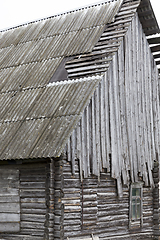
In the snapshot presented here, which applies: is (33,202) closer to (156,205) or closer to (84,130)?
(84,130)

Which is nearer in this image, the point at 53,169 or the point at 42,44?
the point at 53,169

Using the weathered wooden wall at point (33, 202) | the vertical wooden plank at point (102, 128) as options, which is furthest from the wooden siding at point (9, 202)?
the vertical wooden plank at point (102, 128)

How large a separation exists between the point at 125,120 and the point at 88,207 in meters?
3.18

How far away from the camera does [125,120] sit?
11.9m

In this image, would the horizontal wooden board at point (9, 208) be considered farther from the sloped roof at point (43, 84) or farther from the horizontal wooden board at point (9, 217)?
the sloped roof at point (43, 84)

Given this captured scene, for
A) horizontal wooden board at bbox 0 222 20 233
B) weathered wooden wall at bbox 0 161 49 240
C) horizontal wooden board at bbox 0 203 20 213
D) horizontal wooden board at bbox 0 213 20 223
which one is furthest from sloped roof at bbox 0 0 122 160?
horizontal wooden board at bbox 0 222 20 233

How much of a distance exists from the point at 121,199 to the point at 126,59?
4.66 metres

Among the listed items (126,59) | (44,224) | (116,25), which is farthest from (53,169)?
(116,25)

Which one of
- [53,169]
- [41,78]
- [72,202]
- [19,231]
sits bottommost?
[19,231]

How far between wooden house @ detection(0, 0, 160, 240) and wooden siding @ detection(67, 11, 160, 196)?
3 centimetres

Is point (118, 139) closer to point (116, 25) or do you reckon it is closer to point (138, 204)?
point (138, 204)

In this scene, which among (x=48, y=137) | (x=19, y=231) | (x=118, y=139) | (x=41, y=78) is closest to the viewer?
(x=48, y=137)

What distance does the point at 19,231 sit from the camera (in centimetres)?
1025

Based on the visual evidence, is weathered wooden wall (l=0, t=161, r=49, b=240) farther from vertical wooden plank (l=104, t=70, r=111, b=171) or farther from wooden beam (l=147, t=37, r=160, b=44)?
wooden beam (l=147, t=37, r=160, b=44)
